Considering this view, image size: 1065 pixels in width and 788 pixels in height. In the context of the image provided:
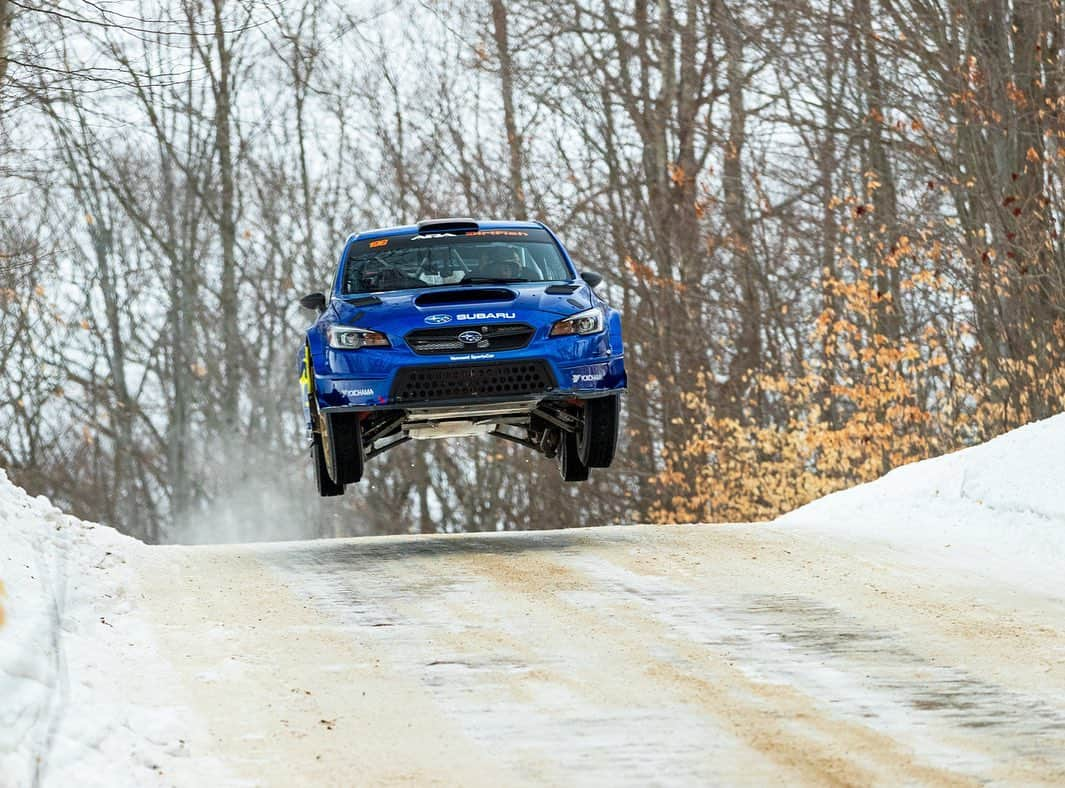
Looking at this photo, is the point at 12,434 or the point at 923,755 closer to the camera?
the point at 923,755

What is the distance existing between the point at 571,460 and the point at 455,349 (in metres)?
2.01

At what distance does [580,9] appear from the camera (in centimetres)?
3183

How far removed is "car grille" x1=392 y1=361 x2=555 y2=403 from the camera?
11.0 m

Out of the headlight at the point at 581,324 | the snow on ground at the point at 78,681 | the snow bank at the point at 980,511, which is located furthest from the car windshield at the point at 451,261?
the snow bank at the point at 980,511

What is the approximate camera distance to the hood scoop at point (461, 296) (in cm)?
1126

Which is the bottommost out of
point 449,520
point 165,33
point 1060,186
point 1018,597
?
point 449,520

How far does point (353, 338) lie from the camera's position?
A: 1120 cm

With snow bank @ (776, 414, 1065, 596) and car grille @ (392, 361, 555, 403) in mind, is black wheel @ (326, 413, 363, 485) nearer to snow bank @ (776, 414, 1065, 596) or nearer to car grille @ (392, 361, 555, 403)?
car grille @ (392, 361, 555, 403)

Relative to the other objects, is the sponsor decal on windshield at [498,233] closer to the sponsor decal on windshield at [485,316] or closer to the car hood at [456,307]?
the car hood at [456,307]

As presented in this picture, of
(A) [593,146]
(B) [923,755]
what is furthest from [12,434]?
(B) [923,755]

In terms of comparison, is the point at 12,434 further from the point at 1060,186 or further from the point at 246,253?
the point at 1060,186

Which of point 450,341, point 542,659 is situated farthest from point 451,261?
point 542,659

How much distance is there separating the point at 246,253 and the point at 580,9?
14321mm

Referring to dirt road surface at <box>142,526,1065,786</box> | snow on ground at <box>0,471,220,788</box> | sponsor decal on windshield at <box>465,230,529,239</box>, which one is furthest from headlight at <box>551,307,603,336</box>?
snow on ground at <box>0,471,220,788</box>
